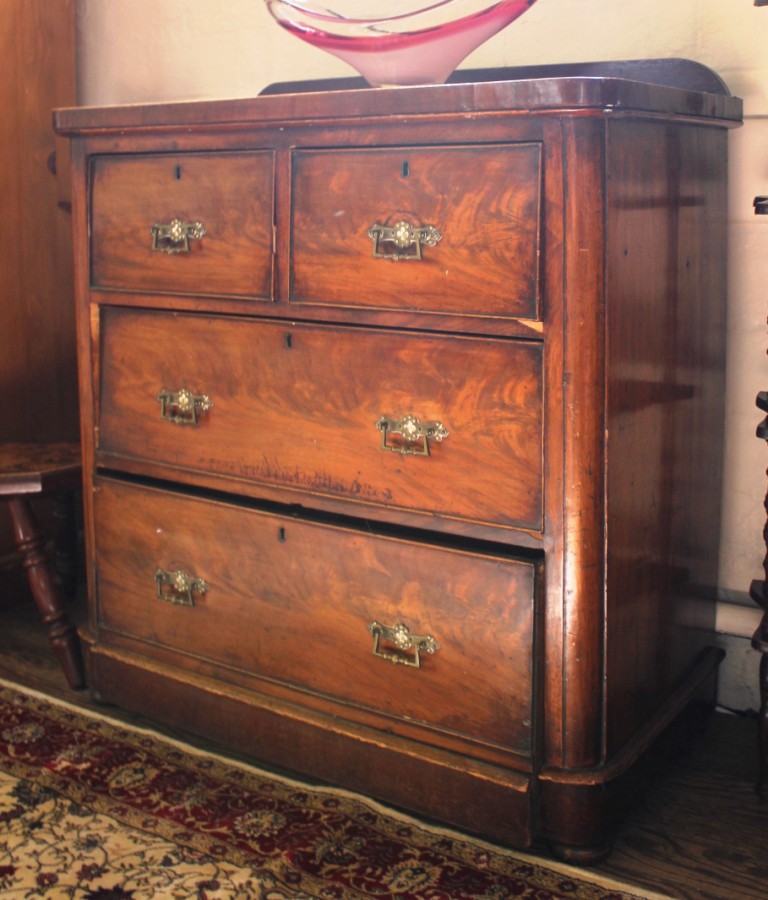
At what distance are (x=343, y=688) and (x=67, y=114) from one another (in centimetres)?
106

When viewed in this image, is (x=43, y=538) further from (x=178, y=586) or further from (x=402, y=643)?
(x=402, y=643)

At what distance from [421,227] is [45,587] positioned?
3.55 feet

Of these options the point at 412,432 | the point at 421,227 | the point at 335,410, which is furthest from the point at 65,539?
the point at 421,227

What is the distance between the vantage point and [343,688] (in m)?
1.72

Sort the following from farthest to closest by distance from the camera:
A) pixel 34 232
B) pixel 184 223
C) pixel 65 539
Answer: pixel 34 232
pixel 65 539
pixel 184 223

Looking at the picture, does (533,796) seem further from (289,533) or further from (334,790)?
(289,533)

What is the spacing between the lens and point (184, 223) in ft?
5.86

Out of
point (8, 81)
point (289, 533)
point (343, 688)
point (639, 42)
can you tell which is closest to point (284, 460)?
point (289, 533)

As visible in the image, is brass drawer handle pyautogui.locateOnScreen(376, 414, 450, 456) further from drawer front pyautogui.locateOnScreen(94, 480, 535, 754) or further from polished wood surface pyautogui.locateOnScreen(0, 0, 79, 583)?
polished wood surface pyautogui.locateOnScreen(0, 0, 79, 583)

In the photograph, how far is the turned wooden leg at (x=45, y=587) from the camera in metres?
2.11

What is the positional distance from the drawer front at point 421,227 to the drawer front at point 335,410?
0.06 meters

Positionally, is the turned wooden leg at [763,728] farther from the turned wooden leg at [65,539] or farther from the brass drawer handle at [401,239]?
the turned wooden leg at [65,539]

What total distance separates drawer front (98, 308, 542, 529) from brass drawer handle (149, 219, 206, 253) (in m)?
0.11

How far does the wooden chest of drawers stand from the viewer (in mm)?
1455
